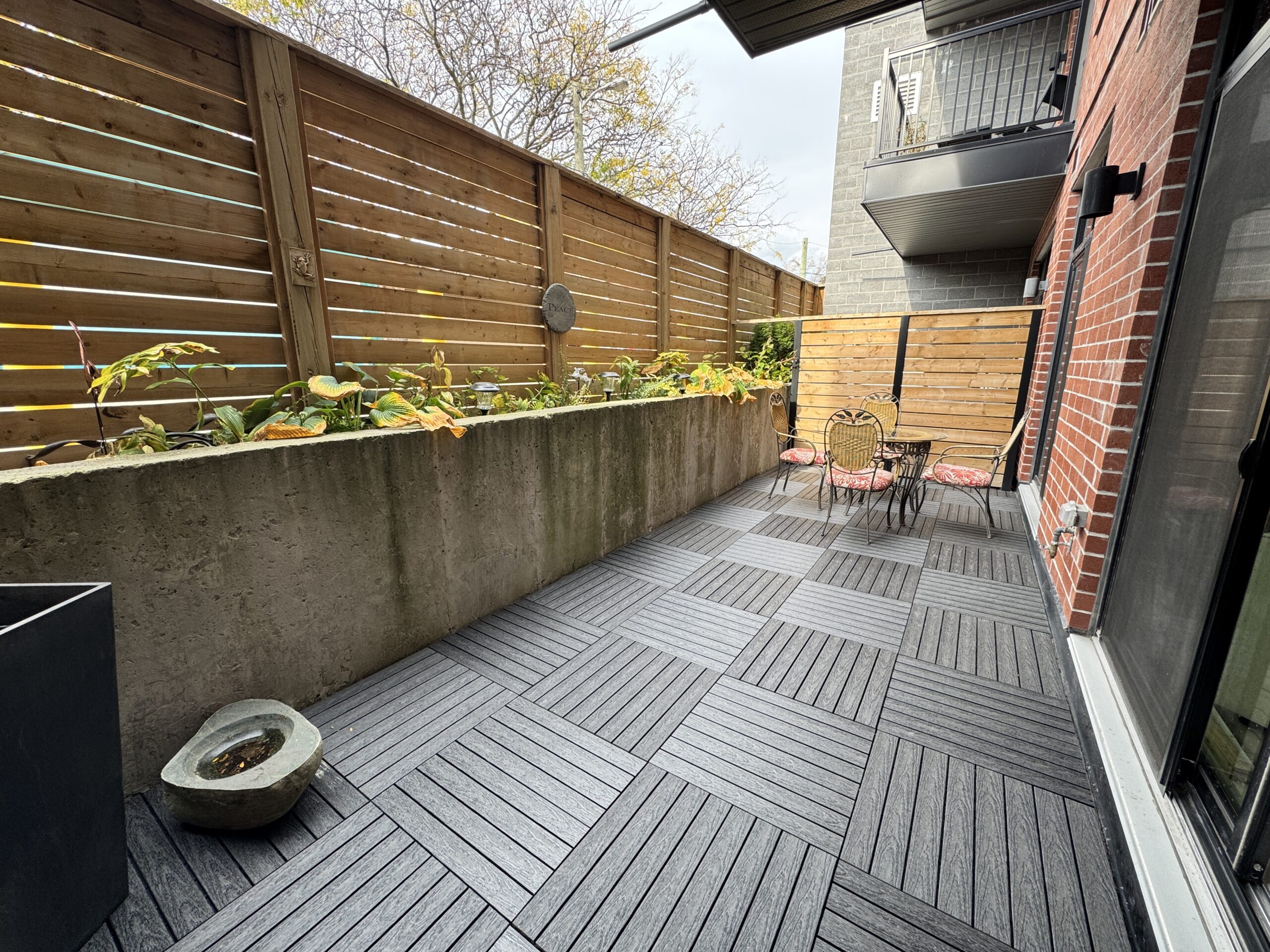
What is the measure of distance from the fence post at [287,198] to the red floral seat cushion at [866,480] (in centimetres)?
341

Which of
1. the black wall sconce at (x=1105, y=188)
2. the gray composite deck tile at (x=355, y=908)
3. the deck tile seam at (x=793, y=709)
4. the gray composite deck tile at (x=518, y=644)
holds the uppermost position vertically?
the black wall sconce at (x=1105, y=188)

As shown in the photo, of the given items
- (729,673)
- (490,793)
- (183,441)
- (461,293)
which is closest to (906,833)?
(729,673)

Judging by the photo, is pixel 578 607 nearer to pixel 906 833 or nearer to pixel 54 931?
pixel 906 833

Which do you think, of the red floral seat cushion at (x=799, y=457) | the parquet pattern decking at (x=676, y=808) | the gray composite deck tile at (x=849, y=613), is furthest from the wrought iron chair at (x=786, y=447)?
the parquet pattern decking at (x=676, y=808)

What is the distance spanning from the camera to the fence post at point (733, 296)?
658cm

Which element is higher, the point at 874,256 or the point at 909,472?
the point at 874,256

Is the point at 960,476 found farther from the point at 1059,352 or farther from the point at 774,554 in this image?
the point at 774,554

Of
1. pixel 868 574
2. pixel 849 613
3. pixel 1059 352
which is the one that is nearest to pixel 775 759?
pixel 849 613

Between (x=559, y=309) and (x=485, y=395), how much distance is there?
4.69ft

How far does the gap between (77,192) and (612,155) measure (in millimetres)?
8758

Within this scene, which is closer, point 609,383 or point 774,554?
point 774,554

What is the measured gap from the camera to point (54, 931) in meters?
0.99

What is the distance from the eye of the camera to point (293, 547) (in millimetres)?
1757

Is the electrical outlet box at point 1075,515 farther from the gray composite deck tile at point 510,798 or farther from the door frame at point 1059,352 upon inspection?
the gray composite deck tile at point 510,798
